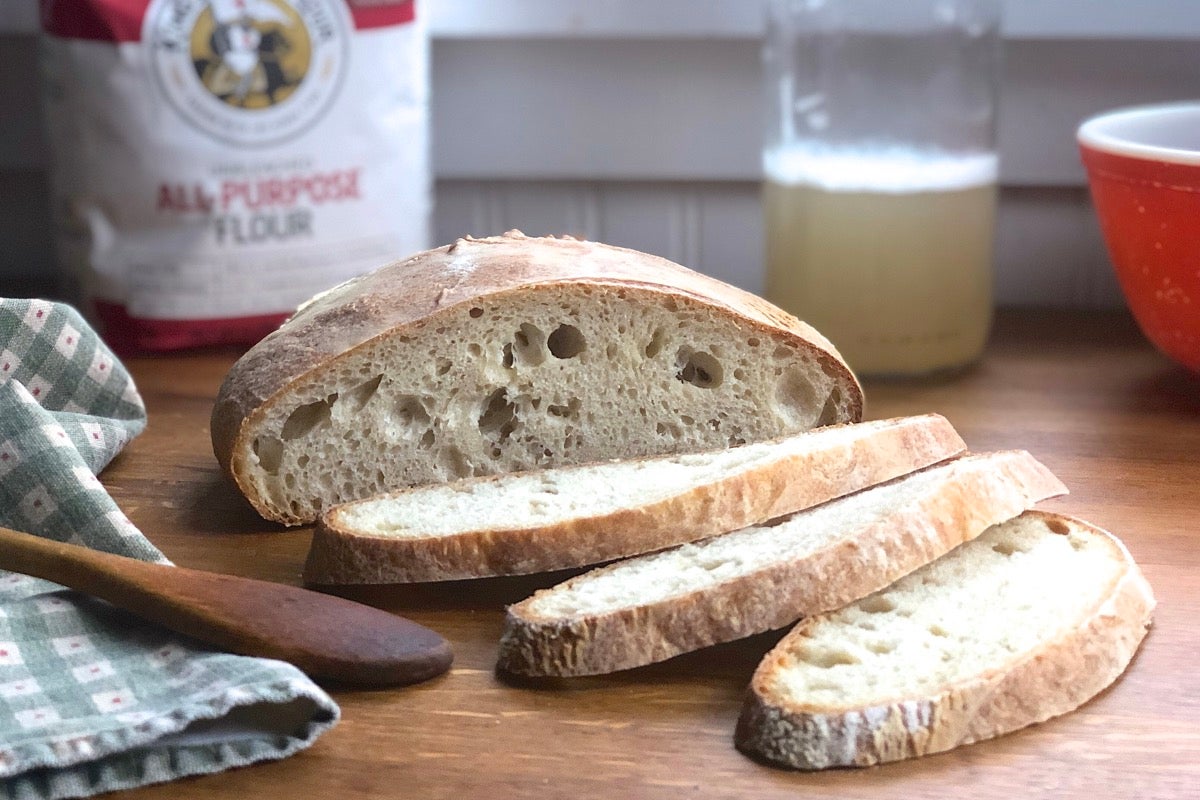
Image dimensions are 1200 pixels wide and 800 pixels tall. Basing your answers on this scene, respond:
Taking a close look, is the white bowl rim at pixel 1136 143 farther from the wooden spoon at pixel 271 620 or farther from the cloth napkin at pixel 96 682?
the cloth napkin at pixel 96 682

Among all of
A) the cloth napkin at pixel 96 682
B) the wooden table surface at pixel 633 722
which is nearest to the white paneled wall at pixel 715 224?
the wooden table surface at pixel 633 722

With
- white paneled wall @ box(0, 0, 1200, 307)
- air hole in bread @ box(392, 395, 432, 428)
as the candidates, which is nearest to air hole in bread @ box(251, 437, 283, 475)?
air hole in bread @ box(392, 395, 432, 428)

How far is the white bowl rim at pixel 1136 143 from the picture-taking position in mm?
1472

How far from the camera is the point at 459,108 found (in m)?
2.08

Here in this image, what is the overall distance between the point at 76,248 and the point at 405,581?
0.95 m

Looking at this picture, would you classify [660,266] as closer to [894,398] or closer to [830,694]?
[894,398]

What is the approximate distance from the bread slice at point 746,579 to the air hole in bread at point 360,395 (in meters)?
0.33

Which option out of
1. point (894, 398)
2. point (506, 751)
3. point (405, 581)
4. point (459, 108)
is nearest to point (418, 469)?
point (405, 581)

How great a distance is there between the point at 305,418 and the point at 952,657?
65cm

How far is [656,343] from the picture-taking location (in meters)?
1.33

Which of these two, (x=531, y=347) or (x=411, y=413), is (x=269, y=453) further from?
(x=531, y=347)

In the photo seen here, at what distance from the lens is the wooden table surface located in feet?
2.81

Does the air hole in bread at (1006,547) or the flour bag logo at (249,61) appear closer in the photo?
the air hole in bread at (1006,547)

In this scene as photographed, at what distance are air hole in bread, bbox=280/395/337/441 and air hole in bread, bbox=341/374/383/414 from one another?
0.02 metres
